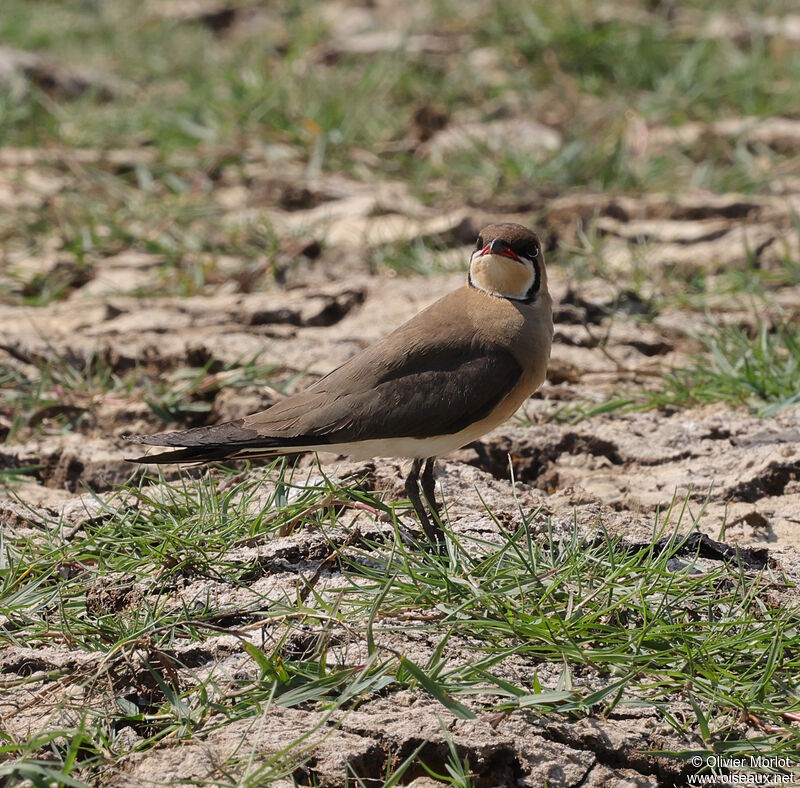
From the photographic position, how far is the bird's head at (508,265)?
388 centimetres

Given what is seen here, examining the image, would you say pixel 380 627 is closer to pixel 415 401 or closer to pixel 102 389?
pixel 415 401

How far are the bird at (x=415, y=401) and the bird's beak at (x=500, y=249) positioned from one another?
0.51ft

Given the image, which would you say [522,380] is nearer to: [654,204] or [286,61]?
[654,204]

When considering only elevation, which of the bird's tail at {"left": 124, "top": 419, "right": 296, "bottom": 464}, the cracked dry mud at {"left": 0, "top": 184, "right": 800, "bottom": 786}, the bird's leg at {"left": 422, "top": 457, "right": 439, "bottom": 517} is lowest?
the cracked dry mud at {"left": 0, "top": 184, "right": 800, "bottom": 786}

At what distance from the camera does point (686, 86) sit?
7.25m

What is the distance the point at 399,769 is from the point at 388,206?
4.05 metres

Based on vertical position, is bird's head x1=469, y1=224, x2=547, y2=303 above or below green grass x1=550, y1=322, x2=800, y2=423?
above

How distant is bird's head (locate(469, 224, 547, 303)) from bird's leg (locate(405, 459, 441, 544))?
26.6 inches

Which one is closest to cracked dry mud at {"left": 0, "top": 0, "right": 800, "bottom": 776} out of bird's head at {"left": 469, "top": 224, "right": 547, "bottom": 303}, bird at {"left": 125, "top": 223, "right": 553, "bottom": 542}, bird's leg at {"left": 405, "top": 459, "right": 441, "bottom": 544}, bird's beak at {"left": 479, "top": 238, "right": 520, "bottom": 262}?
bird's leg at {"left": 405, "top": 459, "right": 441, "bottom": 544}

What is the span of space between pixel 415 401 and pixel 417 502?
0.94 feet

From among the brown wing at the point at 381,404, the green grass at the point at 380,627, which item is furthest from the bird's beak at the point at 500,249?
the green grass at the point at 380,627

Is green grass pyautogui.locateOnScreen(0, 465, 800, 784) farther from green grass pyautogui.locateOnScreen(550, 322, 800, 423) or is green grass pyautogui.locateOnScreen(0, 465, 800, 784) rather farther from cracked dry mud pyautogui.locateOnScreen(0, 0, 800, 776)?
green grass pyautogui.locateOnScreen(550, 322, 800, 423)

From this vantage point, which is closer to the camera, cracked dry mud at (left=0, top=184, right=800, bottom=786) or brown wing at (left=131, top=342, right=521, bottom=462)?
cracked dry mud at (left=0, top=184, right=800, bottom=786)

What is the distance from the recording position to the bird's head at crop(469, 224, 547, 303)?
3.88 metres
